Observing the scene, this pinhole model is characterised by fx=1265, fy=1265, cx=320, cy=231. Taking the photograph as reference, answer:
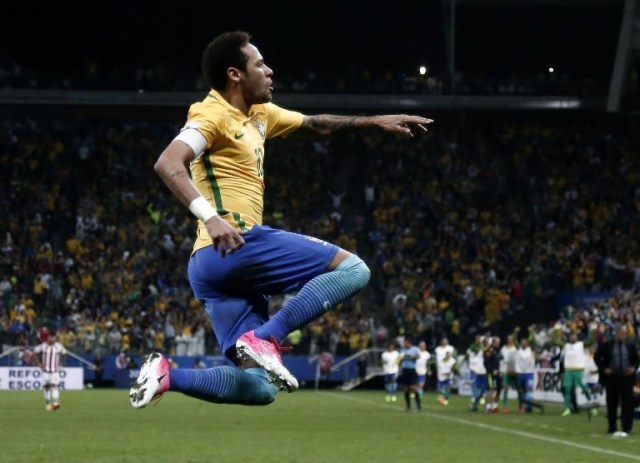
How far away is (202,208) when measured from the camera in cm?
675

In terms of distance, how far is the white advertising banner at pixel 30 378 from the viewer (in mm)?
42375

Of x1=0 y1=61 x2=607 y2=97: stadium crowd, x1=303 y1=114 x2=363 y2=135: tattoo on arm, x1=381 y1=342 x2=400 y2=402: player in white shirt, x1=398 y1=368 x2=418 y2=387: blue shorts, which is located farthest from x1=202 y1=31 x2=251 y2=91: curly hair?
x1=0 y1=61 x2=607 y2=97: stadium crowd

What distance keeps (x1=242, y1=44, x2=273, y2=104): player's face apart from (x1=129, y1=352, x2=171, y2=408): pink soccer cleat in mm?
1698

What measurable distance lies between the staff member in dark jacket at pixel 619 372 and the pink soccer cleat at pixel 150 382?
16832 mm


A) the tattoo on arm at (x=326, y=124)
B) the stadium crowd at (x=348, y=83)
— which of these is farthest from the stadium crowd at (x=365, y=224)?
the tattoo on arm at (x=326, y=124)

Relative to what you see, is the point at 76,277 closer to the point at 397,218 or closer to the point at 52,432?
the point at 397,218

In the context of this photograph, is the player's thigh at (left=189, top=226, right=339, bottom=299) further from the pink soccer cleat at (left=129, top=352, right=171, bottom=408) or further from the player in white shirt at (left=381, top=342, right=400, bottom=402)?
the player in white shirt at (left=381, top=342, right=400, bottom=402)

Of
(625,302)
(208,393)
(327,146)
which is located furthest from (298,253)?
(327,146)

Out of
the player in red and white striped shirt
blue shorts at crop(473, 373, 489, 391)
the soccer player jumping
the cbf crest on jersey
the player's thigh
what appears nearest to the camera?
the soccer player jumping

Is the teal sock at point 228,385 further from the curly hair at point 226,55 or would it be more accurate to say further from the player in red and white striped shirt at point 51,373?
the player in red and white striped shirt at point 51,373

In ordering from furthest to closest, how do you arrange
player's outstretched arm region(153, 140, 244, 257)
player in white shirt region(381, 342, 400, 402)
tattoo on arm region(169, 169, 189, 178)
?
player in white shirt region(381, 342, 400, 402) < tattoo on arm region(169, 169, 189, 178) < player's outstretched arm region(153, 140, 244, 257)

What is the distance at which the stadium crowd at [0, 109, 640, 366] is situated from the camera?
1702 inches

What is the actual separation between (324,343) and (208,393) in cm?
3601

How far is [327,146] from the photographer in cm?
5222
